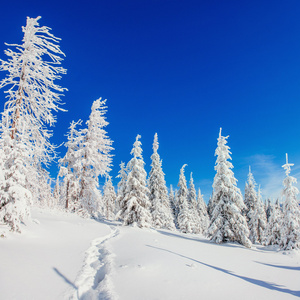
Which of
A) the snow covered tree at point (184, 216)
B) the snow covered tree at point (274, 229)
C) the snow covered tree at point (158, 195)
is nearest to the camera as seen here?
the snow covered tree at point (274, 229)

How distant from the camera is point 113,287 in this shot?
6.10m

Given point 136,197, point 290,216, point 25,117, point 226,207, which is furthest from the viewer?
point 136,197

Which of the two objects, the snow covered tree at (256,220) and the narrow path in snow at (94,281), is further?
the snow covered tree at (256,220)

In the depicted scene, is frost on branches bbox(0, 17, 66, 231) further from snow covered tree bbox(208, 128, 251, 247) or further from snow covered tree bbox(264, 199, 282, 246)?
snow covered tree bbox(264, 199, 282, 246)

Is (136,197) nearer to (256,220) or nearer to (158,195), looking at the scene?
(158,195)

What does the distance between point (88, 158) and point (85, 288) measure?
895 inches

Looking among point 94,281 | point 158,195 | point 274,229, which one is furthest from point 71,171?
point 274,229

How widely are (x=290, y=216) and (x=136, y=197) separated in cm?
1763

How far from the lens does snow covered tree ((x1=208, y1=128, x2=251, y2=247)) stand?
2131 cm

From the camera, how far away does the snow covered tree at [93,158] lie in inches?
1091

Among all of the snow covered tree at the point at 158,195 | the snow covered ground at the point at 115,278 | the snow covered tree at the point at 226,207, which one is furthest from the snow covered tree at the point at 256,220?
the snow covered ground at the point at 115,278

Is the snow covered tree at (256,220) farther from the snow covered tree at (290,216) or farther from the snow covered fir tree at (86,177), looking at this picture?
the snow covered tree at (290,216)

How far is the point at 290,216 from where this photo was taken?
24.0 m

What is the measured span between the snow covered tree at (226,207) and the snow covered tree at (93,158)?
1464 cm
